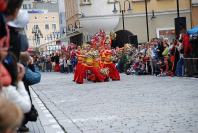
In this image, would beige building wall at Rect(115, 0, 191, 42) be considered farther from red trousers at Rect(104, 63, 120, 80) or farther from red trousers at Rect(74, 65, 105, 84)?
red trousers at Rect(74, 65, 105, 84)

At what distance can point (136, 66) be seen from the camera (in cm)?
3331

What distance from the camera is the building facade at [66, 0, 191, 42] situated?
175ft

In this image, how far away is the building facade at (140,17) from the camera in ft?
175

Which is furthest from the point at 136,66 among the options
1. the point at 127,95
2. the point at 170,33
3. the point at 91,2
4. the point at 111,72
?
the point at 91,2

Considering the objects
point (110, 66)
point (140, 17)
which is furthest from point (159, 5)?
point (110, 66)

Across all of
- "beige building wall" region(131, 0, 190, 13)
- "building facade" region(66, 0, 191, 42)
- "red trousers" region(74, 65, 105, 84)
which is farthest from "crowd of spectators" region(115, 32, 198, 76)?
"beige building wall" region(131, 0, 190, 13)

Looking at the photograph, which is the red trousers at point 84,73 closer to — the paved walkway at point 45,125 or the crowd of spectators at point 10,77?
the paved walkway at point 45,125

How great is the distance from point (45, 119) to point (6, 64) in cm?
840

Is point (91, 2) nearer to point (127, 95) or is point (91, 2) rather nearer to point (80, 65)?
point (80, 65)

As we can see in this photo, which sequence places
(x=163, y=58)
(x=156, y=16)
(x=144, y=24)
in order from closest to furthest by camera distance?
(x=163, y=58), (x=144, y=24), (x=156, y=16)

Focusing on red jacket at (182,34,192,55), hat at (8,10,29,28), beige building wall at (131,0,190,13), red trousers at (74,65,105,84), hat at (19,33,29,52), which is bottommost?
red trousers at (74,65,105,84)

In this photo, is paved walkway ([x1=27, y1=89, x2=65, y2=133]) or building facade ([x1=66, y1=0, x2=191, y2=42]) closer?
paved walkway ([x1=27, y1=89, x2=65, y2=133])

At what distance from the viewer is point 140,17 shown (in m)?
53.6

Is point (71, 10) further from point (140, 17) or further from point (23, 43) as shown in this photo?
A: point (23, 43)
